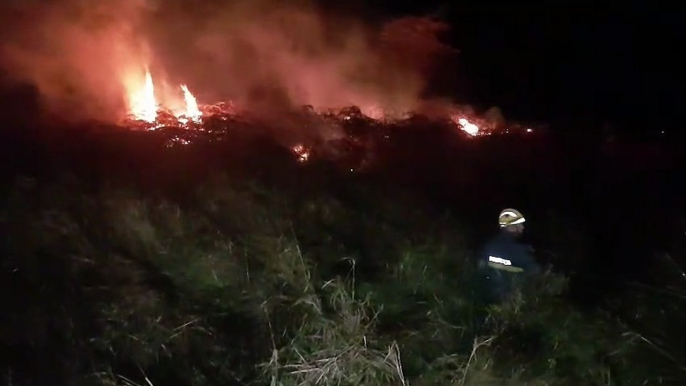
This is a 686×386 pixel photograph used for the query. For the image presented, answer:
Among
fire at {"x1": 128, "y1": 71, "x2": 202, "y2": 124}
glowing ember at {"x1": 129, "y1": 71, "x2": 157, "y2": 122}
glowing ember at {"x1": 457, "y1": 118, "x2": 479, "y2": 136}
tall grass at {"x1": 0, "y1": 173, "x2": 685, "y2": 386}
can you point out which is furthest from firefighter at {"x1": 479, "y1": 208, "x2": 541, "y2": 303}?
glowing ember at {"x1": 129, "y1": 71, "x2": 157, "y2": 122}

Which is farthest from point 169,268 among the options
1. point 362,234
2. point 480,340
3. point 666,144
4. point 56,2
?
point 666,144

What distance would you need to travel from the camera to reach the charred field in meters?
5.66

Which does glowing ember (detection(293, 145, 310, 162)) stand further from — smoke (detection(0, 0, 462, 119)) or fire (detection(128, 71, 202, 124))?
fire (detection(128, 71, 202, 124))

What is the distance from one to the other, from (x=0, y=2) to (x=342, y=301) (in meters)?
6.59

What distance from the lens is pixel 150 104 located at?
10.1m

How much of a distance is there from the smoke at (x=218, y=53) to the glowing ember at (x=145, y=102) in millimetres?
122

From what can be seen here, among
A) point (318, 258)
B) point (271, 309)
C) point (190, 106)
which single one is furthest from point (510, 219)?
point (190, 106)

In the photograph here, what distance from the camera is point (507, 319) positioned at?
609 cm

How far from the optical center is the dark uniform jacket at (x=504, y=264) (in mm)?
6258

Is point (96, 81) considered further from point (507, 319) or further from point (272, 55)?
point (507, 319)

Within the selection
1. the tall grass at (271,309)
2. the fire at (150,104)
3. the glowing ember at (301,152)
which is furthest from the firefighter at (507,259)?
the fire at (150,104)

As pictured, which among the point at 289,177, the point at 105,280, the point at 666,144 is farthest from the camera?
the point at 666,144

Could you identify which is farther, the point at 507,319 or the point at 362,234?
the point at 362,234

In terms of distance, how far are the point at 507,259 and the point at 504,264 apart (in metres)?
0.05
